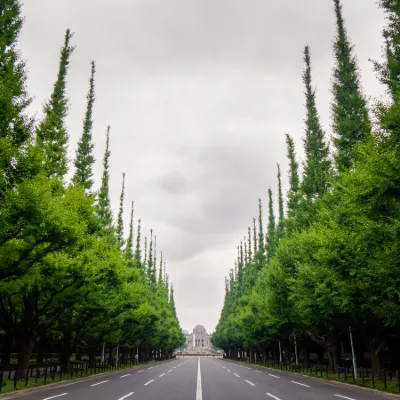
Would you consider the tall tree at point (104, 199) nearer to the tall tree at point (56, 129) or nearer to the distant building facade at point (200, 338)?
the tall tree at point (56, 129)

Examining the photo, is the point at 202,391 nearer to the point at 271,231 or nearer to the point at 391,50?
the point at 391,50

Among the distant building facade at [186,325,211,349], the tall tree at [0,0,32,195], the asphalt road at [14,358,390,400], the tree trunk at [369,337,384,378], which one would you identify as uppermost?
the tall tree at [0,0,32,195]

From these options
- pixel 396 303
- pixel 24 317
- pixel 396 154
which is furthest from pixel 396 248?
pixel 24 317

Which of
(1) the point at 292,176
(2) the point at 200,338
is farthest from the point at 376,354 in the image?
(2) the point at 200,338

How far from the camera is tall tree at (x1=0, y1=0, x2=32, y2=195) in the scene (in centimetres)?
1175

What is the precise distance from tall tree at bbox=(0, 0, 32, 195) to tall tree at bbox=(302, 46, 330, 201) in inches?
756

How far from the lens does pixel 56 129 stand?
859 inches

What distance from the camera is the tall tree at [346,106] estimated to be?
20.7m

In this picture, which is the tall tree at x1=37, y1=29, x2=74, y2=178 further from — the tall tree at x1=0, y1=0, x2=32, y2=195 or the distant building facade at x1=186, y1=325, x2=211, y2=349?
the distant building facade at x1=186, y1=325, x2=211, y2=349

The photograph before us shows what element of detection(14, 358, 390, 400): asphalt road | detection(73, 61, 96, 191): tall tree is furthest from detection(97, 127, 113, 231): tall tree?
detection(14, 358, 390, 400): asphalt road

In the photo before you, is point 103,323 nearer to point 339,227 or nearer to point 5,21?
point 339,227

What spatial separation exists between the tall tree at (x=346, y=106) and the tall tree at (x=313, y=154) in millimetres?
4052

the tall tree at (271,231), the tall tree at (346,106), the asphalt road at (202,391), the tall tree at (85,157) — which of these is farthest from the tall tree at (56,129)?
the tall tree at (271,231)

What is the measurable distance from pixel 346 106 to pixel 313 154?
19.7 ft
